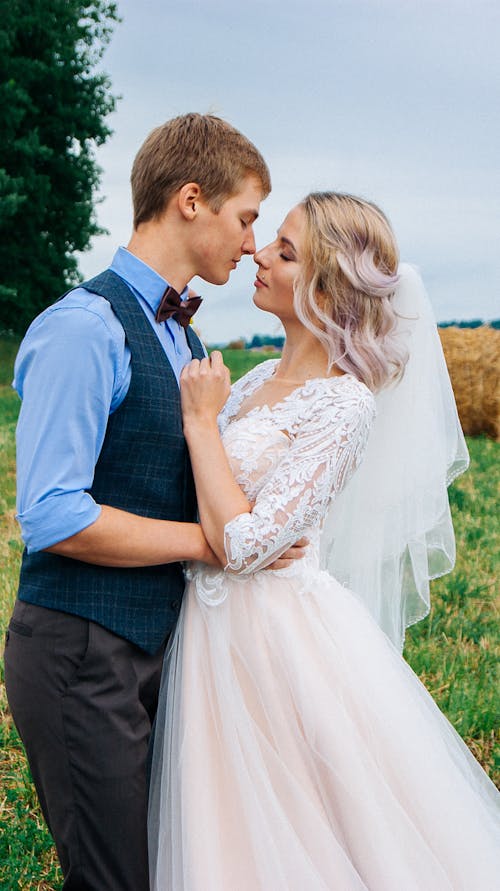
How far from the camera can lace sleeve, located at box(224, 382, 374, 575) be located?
2668 millimetres

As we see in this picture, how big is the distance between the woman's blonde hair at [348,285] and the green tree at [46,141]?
67.6 feet

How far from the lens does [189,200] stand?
277 cm

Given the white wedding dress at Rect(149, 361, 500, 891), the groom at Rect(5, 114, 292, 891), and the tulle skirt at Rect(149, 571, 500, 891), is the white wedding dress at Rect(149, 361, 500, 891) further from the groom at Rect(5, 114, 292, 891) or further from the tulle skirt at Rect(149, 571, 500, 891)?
the groom at Rect(5, 114, 292, 891)

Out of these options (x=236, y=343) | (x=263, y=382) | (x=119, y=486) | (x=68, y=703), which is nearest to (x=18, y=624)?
(x=68, y=703)

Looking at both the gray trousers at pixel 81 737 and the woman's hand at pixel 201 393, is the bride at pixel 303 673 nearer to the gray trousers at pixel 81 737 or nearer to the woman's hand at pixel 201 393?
the woman's hand at pixel 201 393

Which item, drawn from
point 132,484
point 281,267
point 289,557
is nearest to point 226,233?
point 281,267

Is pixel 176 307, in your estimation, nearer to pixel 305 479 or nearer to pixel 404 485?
pixel 305 479

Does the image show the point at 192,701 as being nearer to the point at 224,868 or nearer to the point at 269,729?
the point at 269,729

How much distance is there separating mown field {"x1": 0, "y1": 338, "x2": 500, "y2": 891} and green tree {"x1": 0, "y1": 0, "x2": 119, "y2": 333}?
54.4 feet

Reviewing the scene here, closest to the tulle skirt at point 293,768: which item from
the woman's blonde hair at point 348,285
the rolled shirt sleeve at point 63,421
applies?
the rolled shirt sleeve at point 63,421

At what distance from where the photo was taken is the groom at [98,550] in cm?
234

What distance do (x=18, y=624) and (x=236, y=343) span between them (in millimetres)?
30722

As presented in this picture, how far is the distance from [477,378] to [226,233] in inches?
483

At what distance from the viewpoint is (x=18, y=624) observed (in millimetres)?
2535
